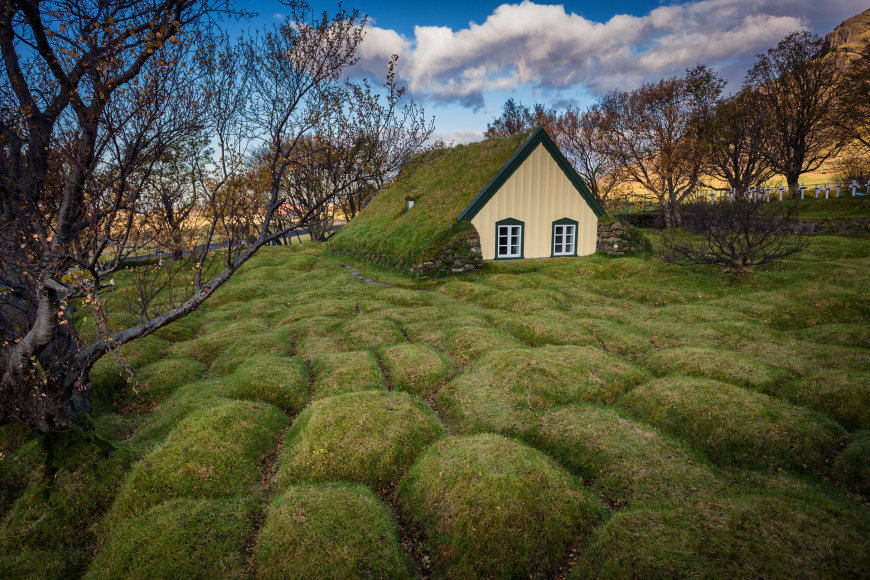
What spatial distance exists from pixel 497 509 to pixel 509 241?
830 inches

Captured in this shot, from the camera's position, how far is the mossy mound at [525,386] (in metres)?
8.61

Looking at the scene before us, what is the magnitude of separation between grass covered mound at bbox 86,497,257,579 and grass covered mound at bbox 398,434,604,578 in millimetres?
2602

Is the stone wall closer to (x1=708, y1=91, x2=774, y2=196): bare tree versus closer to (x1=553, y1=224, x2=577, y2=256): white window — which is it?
(x1=553, y1=224, x2=577, y2=256): white window

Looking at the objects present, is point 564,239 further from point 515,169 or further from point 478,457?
point 478,457

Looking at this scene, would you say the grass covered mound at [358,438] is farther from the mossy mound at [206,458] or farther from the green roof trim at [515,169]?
the green roof trim at [515,169]

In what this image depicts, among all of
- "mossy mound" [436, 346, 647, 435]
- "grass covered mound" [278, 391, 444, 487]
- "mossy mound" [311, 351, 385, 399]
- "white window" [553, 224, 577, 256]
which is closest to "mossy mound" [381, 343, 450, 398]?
"mossy mound" [311, 351, 385, 399]

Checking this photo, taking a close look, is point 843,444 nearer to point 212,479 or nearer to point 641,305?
point 641,305

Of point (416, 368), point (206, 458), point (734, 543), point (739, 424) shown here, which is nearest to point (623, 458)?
point (734, 543)

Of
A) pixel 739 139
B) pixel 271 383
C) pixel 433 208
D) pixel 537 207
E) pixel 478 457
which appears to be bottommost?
pixel 478 457

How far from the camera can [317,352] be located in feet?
41.8

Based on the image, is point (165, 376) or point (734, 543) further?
point (165, 376)

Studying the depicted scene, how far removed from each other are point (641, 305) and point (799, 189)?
119 feet

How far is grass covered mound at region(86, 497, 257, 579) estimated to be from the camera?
514 cm

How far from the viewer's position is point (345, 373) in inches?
425
